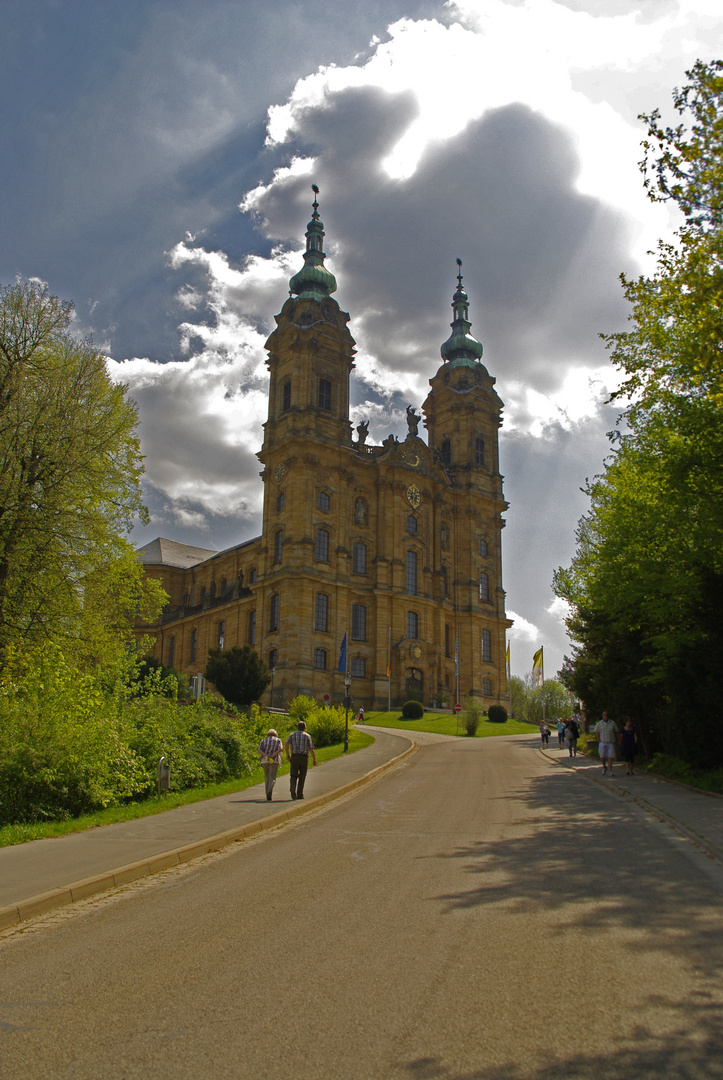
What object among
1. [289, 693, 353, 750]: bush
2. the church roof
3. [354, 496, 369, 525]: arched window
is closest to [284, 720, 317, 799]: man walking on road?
[289, 693, 353, 750]: bush

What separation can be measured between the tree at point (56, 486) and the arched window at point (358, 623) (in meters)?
39.7

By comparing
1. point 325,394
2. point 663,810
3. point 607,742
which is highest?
point 325,394

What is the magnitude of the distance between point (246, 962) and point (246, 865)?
178 inches

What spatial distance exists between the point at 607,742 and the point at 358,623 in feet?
137

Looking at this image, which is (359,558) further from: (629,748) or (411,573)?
(629,748)

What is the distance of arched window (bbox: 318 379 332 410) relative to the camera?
6619 centimetres

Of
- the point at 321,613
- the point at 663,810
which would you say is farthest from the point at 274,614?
the point at 663,810

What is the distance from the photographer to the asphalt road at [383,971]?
425cm

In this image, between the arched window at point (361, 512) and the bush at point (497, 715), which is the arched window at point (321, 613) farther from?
the bush at point (497, 715)

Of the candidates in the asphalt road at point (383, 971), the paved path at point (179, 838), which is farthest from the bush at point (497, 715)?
the asphalt road at point (383, 971)

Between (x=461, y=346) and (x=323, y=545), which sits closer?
(x=323, y=545)

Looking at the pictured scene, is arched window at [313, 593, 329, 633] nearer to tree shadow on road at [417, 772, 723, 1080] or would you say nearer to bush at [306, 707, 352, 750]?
bush at [306, 707, 352, 750]

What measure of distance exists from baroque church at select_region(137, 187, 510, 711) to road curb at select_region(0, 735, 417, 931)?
42.1 meters

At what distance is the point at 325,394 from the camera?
66562mm
